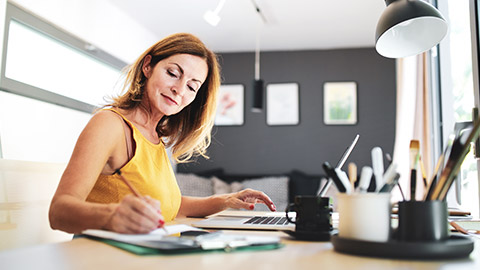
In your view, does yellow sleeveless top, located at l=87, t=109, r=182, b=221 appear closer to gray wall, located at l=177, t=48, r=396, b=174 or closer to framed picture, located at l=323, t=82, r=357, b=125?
gray wall, located at l=177, t=48, r=396, b=174

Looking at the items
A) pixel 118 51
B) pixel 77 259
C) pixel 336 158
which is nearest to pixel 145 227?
pixel 77 259

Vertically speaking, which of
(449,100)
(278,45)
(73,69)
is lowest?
(449,100)

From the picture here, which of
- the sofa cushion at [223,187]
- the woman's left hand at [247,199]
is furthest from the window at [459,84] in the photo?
the sofa cushion at [223,187]

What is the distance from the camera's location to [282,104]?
17.2 ft

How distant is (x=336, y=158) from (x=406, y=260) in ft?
14.7

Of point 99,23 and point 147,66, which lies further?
point 99,23

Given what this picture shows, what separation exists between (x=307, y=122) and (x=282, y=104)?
0.38 metres

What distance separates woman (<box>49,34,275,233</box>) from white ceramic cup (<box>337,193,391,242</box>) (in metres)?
0.51

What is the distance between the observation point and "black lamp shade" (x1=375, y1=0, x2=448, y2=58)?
1479 mm

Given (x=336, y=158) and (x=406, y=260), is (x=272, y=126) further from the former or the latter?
(x=406, y=260)

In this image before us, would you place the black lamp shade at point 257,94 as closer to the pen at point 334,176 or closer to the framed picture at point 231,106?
the framed picture at point 231,106

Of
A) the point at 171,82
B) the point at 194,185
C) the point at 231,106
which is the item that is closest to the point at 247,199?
the point at 171,82

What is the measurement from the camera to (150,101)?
1.65 metres

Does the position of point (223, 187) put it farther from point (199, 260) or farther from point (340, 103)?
point (199, 260)
